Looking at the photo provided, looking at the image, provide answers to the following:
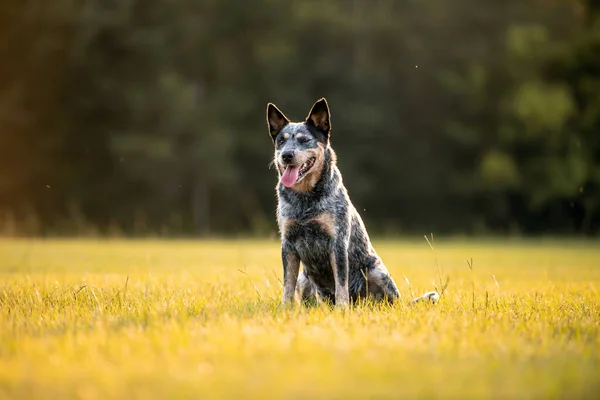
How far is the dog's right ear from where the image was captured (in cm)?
666

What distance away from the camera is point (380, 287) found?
6.22m

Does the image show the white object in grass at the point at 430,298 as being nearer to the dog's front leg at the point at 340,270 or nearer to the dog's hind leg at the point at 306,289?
the dog's front leg at the point at 340,270

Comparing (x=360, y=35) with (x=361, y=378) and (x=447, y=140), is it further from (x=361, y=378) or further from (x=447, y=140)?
(x=361, y=378)

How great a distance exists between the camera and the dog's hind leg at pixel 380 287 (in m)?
6.19

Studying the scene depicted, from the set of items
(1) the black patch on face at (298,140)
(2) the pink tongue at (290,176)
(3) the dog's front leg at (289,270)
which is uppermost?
(1) the black patch on face at (298,140)

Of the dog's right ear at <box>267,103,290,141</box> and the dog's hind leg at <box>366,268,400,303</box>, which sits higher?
the dog's right ear at <box>267,103,290,141</box>

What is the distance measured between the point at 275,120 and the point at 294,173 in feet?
2.91

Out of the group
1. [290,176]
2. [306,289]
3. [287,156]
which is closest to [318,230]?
[290,176]

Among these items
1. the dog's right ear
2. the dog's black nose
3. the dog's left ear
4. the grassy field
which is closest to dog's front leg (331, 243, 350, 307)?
the grassy field

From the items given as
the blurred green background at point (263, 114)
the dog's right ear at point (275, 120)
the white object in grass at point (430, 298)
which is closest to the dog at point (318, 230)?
the dog's right ear at point (275, 120)

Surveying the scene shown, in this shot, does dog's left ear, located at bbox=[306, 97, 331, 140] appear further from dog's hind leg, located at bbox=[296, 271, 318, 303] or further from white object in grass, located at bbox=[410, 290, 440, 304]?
white object in grass, located at bbox=[410, 290, 440, 304]

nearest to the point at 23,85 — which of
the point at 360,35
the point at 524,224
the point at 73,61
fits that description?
the point at 73,61

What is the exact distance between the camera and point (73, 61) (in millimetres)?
27750

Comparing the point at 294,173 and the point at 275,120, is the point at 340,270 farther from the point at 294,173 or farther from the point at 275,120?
the point at 275,120
